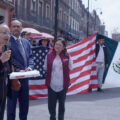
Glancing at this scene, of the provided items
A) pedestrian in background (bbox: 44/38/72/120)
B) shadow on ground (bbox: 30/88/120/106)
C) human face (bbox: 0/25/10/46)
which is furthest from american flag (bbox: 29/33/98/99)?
human face (bbox: 0/25/10/46)

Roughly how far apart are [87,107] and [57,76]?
2.17 meters

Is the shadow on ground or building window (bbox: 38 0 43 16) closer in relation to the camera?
the shadow on ground

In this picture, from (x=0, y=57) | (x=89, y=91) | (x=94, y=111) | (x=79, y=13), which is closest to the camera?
(x=0, y=57)

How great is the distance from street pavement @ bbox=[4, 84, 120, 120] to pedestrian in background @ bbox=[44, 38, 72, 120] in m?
0.89

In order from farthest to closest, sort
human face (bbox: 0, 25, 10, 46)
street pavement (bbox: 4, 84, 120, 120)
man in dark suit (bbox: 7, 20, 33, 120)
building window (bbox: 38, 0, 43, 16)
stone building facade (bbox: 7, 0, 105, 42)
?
building window (bbox: 38, 0, 43, 16) → stone building facade (bbox: 7, 0, 105, 42) → street pavement (bbox: 4, 84, 120, 120) → man in dark suit (bbox: 7, 20, 33, 120) → human face (bbox: 0, 25, 10, 46)

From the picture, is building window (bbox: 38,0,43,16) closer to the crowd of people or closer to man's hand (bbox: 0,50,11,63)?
the crowd of people

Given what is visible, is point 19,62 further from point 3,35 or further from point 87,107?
point 87,107

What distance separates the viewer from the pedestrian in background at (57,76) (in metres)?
4.91

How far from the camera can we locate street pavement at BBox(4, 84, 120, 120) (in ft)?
19.3

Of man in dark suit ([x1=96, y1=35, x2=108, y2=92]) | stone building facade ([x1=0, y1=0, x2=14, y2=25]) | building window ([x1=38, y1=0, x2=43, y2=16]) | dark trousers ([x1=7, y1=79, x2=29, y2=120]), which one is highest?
building window ([x1=38, y1=0, x2=43, y2=16])

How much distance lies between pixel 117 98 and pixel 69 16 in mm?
46110

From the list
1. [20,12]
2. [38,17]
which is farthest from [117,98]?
[38,17]

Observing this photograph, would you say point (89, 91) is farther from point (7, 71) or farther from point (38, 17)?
point (38, 17)

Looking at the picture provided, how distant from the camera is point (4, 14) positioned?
71.3 feet
